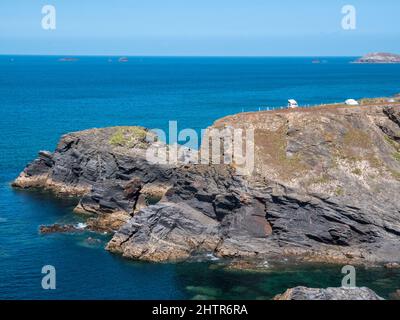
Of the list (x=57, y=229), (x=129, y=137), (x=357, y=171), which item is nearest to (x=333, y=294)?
(x=357, y=171)

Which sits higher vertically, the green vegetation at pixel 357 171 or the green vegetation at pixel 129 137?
the green vegetation at pixel 129 137

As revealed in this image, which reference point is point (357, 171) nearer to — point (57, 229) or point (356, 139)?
point (356, 139)

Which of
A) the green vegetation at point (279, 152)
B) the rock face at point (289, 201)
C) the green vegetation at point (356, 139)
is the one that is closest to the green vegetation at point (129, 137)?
the rock face at point (289, 201)

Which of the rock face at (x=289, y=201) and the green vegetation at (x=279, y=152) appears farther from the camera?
the green vegetation at (x=279, y=152)

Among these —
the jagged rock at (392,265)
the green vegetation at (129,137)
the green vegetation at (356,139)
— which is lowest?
the jagged rock at (392,265)

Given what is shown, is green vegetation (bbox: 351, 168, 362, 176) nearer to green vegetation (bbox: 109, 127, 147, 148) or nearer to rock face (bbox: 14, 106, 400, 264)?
rock face (bbox: 14, 106, 400, 264)

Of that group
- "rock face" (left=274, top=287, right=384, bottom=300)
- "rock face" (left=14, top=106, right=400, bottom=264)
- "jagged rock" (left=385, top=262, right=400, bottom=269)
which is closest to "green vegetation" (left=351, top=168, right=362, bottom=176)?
"rock face" (left=14, top=106, right=400, bottom=264)

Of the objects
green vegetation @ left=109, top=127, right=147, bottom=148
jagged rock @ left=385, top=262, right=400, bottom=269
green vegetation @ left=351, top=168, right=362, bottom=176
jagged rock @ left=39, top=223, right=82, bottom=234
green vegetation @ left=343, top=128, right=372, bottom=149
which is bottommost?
jagged rock @ left=385, top=262, right=400, bottom=269

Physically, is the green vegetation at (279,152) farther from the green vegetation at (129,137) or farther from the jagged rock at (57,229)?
the green vegetation at (129,137)

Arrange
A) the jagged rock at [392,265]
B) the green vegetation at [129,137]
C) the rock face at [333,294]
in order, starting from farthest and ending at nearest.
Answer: the green vegetation at [129,137], the jagged rock at [392,265], the rock face at [333,294]
